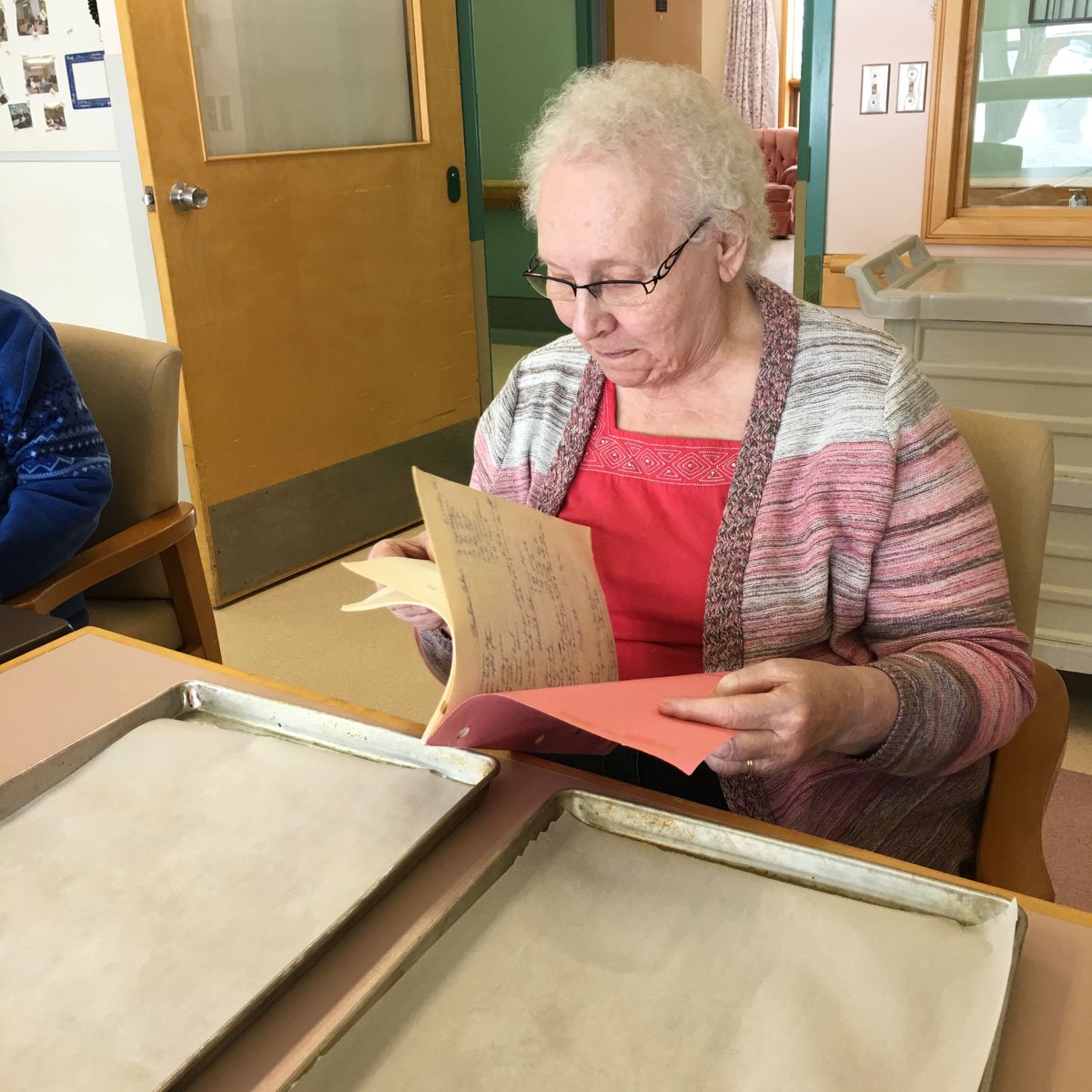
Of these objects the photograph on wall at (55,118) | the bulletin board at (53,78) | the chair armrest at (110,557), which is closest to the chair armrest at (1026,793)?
the chair armrest at (110,557)

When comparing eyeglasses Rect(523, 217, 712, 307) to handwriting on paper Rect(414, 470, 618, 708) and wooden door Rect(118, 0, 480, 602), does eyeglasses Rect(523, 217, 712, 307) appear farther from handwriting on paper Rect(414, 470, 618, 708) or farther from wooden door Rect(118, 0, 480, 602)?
wooden door Rect(118, 0, 480, 602)

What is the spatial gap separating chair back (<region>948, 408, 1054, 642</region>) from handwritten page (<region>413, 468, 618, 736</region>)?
46 cm

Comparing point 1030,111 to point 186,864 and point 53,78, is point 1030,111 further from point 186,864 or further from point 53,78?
point 186,864

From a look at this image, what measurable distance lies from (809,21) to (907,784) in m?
2.35

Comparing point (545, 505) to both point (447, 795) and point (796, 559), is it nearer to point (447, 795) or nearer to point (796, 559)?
point (796, 559)

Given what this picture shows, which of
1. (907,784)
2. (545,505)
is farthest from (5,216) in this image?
(907,784)

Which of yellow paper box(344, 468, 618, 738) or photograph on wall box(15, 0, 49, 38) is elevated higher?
photograph on wall box(15, 0, 49, 38)

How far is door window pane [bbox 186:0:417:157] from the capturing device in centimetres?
284

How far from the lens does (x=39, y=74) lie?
115 inches

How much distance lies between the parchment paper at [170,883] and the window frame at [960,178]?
2507mm

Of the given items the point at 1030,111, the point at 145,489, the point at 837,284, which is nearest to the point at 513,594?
the point at 145,489

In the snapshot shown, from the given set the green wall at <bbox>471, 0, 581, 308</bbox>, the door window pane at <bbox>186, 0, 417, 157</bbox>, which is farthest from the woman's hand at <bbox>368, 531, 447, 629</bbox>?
the green wall at <bbox>471, 0, 581, 308</bbox>

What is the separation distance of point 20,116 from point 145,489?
1.76m

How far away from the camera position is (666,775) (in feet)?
3.98
